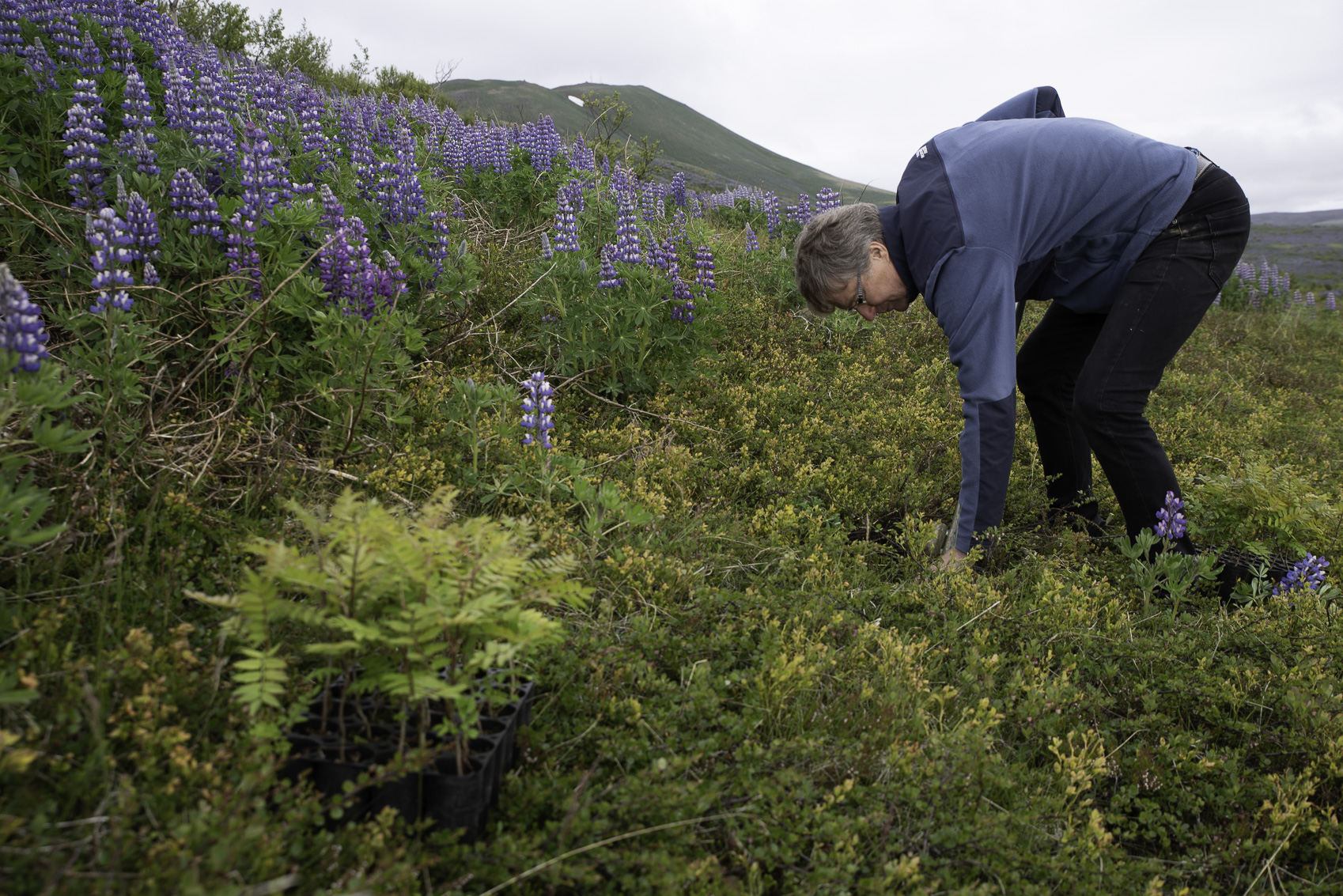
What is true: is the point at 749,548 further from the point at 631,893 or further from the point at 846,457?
the point at 631,893

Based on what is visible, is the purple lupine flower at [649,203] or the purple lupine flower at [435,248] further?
the purple lupine flower at [649,203]

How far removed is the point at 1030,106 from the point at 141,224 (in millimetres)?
4890

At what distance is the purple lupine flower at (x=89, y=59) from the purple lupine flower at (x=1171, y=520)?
6377mm

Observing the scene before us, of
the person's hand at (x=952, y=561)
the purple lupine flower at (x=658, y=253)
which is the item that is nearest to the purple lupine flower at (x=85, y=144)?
the purple lupine flower at (x=658, y=253)

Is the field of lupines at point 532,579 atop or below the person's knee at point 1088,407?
below

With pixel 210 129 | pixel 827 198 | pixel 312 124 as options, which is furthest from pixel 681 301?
pixel 827 198

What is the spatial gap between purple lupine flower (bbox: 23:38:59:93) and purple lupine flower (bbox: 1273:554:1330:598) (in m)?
7.18

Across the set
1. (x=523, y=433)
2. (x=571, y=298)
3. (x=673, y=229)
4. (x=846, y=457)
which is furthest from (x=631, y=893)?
(x=673, y=229)

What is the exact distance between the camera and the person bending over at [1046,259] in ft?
11.1

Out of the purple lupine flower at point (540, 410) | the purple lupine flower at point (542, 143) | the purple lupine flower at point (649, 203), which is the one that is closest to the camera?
the purple lupine flower at point (540, 410)

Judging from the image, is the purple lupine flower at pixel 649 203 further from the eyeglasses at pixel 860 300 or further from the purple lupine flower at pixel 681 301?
the eyeglasses at pixel 860 300

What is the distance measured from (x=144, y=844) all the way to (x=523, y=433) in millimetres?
2726

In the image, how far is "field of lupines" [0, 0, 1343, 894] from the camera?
5.98 feet

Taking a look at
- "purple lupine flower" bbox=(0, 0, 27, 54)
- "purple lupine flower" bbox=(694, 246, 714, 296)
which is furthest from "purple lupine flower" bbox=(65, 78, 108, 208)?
"purple lupine flower" bbox=(694, 246, 714, 296)
